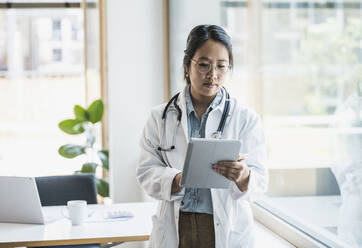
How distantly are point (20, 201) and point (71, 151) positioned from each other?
228 centimetres

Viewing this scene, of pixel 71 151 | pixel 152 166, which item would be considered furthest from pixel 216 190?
pixel 71 151

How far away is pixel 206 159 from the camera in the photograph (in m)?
1.72

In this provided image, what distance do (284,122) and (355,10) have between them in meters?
0.78

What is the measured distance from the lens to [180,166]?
1.92m

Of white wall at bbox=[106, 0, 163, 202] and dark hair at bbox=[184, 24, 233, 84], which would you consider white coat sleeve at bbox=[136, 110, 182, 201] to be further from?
white wall at bbox=[106, 0, 163, 202]

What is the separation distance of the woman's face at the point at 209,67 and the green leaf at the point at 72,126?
295cm

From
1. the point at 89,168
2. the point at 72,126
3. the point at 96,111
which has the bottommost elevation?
the point at 89,168

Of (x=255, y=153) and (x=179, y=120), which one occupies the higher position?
(x=179, y=120)

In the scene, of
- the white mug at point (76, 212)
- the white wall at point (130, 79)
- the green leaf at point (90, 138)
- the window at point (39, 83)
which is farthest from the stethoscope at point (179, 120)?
the window at point (39, 83)

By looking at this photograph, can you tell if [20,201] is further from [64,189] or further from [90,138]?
[90,138]

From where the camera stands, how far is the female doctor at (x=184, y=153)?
186cm

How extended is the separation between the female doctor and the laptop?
72cm

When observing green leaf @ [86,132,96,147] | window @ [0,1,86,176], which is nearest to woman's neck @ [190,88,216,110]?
green leaf @ [86,132,96,147]

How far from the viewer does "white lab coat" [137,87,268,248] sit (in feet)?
6.08
